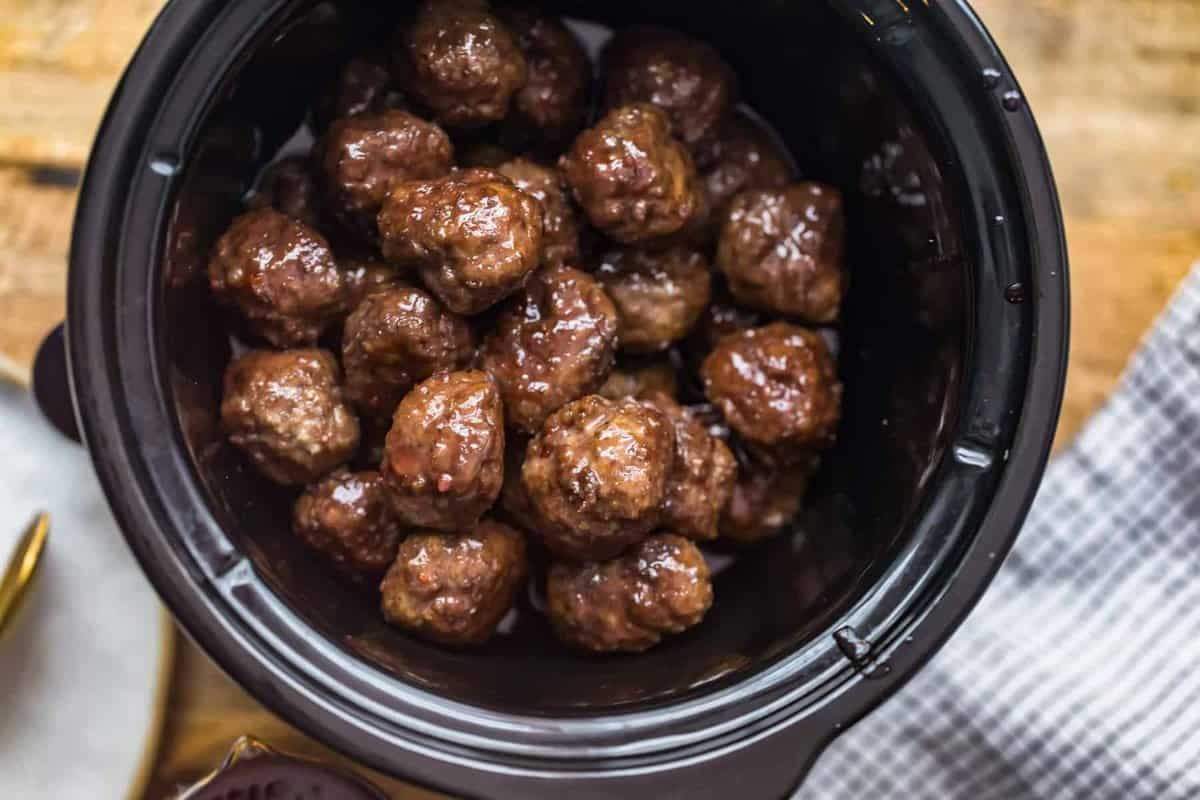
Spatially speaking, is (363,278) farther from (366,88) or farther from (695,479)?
(695,479)

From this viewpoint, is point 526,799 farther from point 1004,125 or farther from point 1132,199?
point 1132,199

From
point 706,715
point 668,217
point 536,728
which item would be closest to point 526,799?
point 536,728

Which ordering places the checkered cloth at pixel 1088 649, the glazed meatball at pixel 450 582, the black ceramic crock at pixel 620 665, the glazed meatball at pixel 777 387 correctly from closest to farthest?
1. the black ceramic crock at pixel 620 665
2. the glazed meatball at pixel 450 582
3. the glazed meatball at pixel 777 387
4. the checkered cloth at pixel 1088 649

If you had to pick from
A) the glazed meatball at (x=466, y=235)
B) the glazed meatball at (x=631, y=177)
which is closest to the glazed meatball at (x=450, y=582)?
the glazed meatball at (x=466, y=235)

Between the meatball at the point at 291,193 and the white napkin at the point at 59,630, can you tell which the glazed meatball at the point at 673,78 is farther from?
the white napkin at the point at 59,630

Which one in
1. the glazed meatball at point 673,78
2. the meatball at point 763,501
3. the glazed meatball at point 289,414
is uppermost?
the glazed meatball at point 673,78

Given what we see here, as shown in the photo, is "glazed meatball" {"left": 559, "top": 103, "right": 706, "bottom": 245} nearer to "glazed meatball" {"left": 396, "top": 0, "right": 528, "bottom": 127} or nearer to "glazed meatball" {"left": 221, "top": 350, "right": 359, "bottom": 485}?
"glazed meatball" {"left": 396, "top": 0, "right": 528, "bottom": 127}
